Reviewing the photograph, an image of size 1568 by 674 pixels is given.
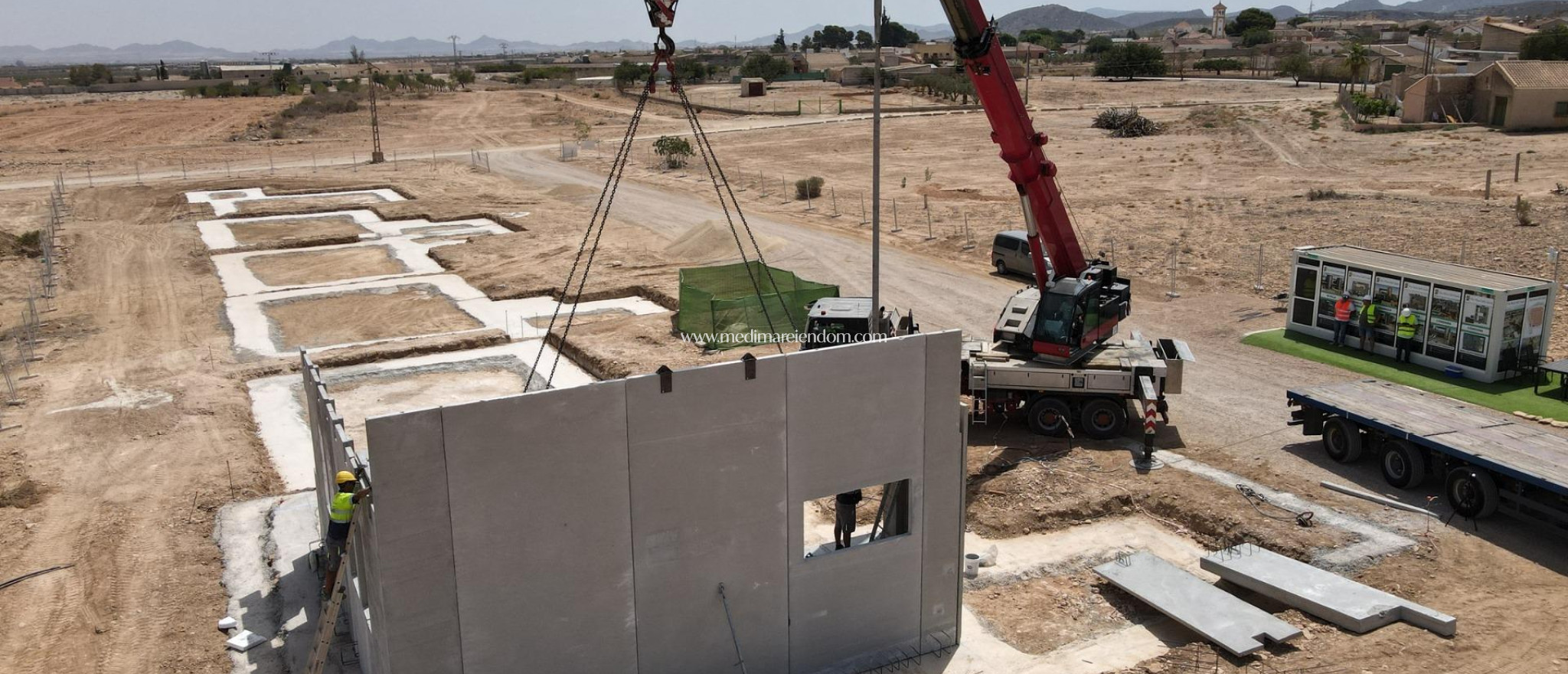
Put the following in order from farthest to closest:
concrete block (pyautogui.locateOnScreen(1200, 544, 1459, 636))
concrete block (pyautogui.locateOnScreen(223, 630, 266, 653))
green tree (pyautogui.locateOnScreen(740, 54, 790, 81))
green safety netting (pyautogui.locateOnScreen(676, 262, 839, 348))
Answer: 1. green tree (pyautogui.locateOnScreen(740, 54, 790, 81))
2. green safety netting (pyautogui.locateOnScreen(676, 262, 839, 348))
3. concrete block (pyautogui.locateOnScreen(223, 630, 266, 653))
4. concrete block (pyautogui.locateOnScreen(1200, 544, 1459, 636))

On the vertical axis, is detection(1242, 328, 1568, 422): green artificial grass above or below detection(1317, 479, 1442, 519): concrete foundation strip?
above

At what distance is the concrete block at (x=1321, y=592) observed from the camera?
42.8 ft

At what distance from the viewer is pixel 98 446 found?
20469mm

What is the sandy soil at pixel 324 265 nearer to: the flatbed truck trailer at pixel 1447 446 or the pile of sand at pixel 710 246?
the pile of sand at pixel 710 246

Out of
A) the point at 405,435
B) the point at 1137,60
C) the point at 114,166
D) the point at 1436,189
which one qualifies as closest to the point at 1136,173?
the point at 1436,189

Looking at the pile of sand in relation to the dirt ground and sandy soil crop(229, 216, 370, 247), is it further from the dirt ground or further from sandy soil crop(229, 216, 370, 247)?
sandy soil crop(229, 216, 370, 247)

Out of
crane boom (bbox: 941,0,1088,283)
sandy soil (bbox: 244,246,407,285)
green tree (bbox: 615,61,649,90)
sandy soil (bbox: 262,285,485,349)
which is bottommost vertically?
sandy soil (bbox: 262,285,485,349)

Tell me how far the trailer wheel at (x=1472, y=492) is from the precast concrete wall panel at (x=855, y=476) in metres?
8.75

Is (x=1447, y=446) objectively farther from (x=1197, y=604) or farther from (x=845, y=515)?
(x=845, y=515)

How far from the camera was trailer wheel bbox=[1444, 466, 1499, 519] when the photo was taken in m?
15.7

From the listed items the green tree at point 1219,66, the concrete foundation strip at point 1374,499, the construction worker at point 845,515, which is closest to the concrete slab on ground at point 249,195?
the construction worker at point 845,515

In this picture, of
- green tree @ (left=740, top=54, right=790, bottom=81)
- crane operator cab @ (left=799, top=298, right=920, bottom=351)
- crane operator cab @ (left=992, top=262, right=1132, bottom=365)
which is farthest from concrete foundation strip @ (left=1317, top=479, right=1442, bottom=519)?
green tree @ (left=740, top=54, right=790, bottom=81)

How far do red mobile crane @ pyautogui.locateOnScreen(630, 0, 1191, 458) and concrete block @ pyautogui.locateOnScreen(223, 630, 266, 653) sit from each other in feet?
35.1

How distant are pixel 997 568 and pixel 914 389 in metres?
4.45
